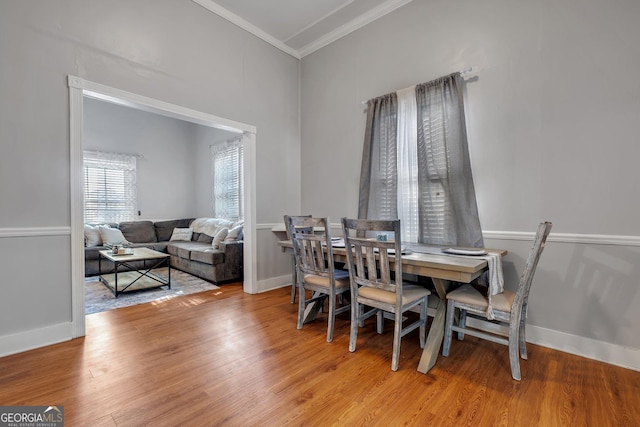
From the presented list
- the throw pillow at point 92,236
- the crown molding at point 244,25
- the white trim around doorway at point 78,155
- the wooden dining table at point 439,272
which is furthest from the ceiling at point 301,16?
the throw pillow at point 92,236

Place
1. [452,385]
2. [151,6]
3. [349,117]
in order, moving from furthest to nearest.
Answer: [349,117] → [151,6] → [452,385]

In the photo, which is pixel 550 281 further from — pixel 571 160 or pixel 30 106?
pixel 30 106

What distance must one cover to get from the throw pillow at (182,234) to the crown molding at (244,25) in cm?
394

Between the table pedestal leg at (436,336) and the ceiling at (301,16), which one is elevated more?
the ceiling at (301,16)

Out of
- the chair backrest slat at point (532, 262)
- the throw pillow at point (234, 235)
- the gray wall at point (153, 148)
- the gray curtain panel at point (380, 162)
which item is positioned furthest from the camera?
the gray wall at point (153, 148)

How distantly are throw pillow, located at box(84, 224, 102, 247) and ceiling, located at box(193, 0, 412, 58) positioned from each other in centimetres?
410

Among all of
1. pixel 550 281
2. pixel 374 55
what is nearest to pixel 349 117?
pixel 374 55

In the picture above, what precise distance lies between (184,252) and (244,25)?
353 centimetres

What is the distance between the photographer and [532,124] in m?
2.35

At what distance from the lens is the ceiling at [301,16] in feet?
10.7

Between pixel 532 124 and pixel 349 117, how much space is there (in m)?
1.95

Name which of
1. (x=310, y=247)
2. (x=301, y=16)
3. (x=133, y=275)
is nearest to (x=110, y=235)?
(x=133, y=275)

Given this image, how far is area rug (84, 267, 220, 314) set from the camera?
3.26 meters

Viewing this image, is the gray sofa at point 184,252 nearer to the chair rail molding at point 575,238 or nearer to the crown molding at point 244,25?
the crown molding at point 244,25
